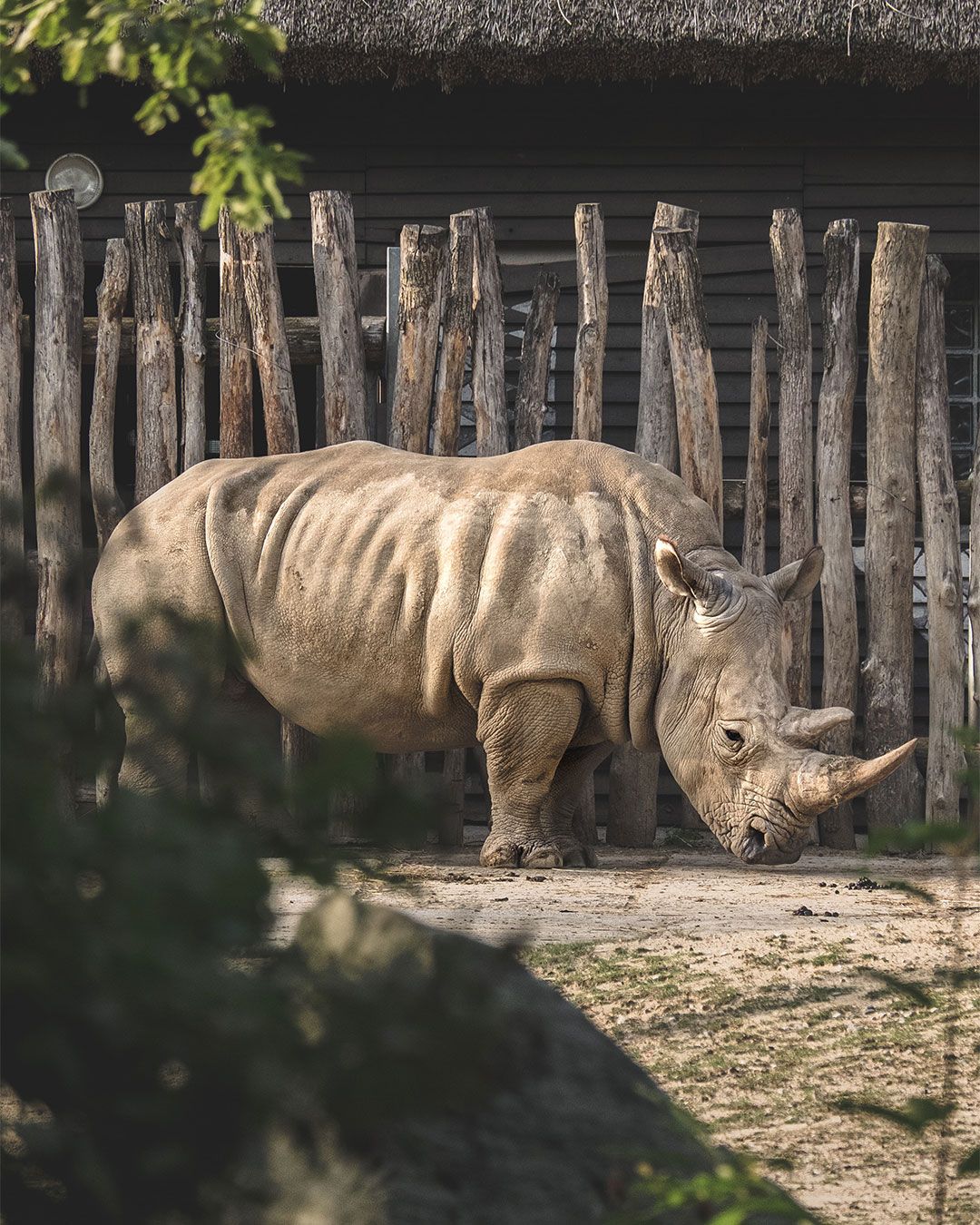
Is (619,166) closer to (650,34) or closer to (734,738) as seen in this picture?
(650,34)

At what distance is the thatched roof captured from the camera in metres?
7.66

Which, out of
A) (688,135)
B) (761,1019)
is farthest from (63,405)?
(761,1019)

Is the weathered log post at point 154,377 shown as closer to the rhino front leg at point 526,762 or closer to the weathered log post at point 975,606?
the rhino front leg at point 526,762

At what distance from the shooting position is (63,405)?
666 centimetres

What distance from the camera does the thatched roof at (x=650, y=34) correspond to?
766 centimetres

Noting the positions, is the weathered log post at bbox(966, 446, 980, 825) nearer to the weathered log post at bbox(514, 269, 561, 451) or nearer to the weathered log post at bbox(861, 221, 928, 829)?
the weathered log post at bbox(861, 221, 928, 829)

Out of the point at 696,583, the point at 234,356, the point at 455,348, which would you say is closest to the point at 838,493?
the point at 696,583

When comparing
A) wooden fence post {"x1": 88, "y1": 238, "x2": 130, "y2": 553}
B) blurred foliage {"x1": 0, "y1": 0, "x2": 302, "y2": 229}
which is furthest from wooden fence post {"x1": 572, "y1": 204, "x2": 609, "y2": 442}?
blurred foliage {"x1": 0, "y1": 0, "x2": 302, "y2": 229}

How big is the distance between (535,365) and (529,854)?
6.84 feet

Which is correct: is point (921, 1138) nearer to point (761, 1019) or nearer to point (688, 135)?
point (761, 1019)

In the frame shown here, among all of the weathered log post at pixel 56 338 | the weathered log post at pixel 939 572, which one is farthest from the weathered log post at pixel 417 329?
the weathered log post at pixel 939 572

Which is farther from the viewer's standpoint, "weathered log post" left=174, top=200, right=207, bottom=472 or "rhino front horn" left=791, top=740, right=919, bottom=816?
"weathered log post" left=174, top=200, right=207, bottom=472

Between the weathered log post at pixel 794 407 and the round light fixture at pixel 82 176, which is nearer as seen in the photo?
the weathered log post at pixel 794 407

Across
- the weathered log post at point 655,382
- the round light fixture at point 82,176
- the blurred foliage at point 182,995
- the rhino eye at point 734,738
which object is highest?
the round light fixture at point 82,176
